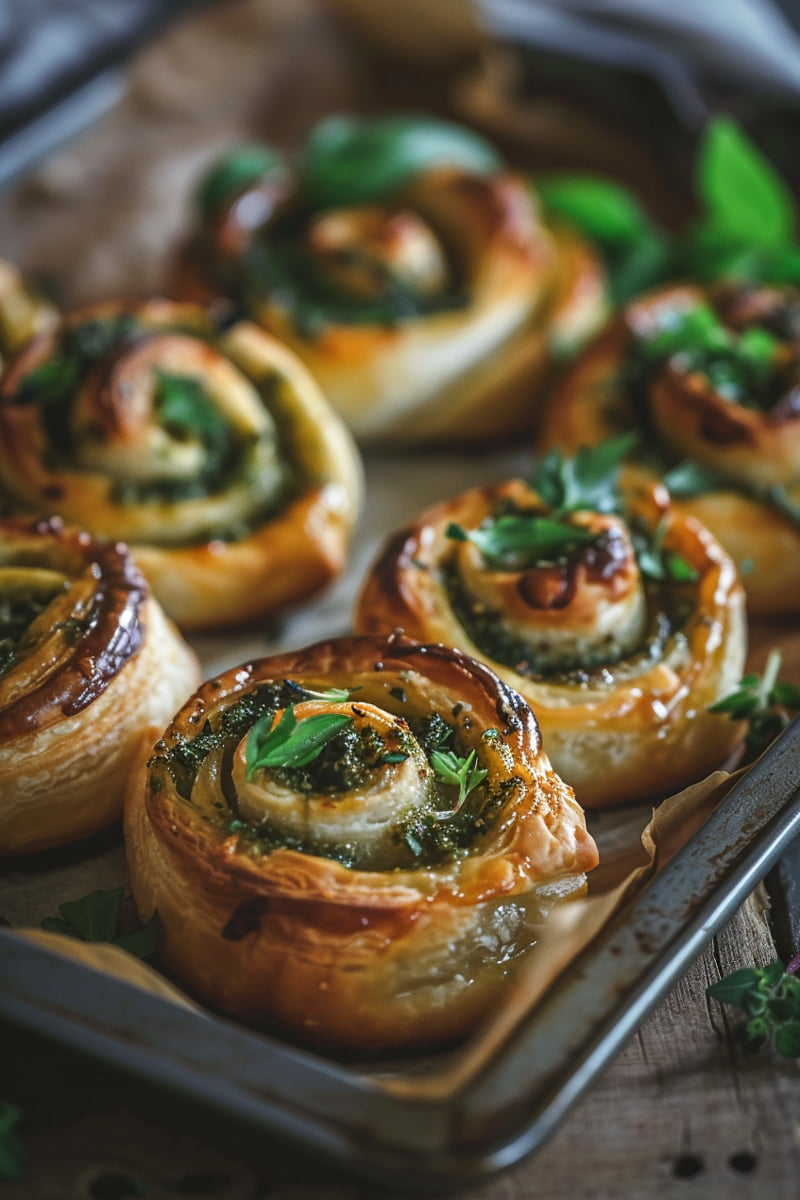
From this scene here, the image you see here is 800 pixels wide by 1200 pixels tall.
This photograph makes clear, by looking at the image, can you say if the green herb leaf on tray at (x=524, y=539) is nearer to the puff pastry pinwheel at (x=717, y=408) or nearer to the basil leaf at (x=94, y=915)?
the puff pastry pinwheel at (x=717, y=408)

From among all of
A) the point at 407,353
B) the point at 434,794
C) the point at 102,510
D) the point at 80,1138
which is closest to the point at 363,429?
the point at 407,353

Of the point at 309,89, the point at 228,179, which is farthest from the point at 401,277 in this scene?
the point at 309,89

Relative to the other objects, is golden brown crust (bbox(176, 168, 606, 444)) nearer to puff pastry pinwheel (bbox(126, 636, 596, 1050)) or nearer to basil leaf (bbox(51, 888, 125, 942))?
puff pastry pinwheel (bbox(126, 636, 596, 1050))

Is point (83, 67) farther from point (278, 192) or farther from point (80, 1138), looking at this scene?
point (80, 1138)

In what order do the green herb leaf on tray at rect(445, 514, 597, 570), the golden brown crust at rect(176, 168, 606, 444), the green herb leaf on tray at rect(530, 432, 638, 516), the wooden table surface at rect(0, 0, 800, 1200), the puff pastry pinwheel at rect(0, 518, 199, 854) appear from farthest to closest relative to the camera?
the golden brown crust at rect(176, 168, 606, 444) < the green herb leaf on tray at rect(530, 432, 638, 516) < the green herb leaf on tray at rect(445, 514, 597, 570) < the puff pastry pinwheel at rect(0, 518, 199, 854) < the wooden table surface at rect(0, 0, 800, 1200)

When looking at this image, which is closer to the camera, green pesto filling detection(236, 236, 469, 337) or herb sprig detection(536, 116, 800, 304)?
green pesto filling detection(236, 236, 469, 337)

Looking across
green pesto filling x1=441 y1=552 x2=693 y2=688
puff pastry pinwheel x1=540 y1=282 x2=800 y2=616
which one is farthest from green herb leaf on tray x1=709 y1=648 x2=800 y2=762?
puff pastry pinwheel x1=540 y1=282 x2=800 y2=616

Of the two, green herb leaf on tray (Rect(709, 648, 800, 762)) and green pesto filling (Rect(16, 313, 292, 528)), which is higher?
green pesto filling (Rect(16, 313, 292, 528))
